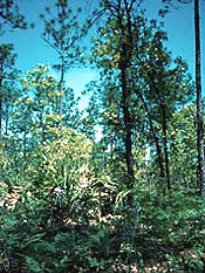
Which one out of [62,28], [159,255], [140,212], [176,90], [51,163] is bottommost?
[159,255]

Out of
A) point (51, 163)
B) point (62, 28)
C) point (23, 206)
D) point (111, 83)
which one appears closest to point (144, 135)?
point (111, 83)

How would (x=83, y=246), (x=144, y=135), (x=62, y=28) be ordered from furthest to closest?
(x=62, y=28) → (x=144, y=135) → (x=83, y=246)

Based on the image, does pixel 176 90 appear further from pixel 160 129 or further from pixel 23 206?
pixel 23 206

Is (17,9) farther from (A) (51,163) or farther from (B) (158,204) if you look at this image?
(B) (158,204)

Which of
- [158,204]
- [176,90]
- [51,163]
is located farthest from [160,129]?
[158,204]

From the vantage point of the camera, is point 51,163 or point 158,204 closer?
point 158,204

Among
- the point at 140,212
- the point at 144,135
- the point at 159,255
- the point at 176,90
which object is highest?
the point at 176,90

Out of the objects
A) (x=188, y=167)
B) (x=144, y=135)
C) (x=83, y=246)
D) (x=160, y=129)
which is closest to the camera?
(x=83, y=246)

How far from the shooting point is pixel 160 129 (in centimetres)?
1866

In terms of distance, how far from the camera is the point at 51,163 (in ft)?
24.0

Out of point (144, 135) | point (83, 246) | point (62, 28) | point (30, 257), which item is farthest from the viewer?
point (62, 28)

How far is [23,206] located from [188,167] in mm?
23231

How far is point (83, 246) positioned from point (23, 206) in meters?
1.23

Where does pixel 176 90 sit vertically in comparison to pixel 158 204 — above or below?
above
